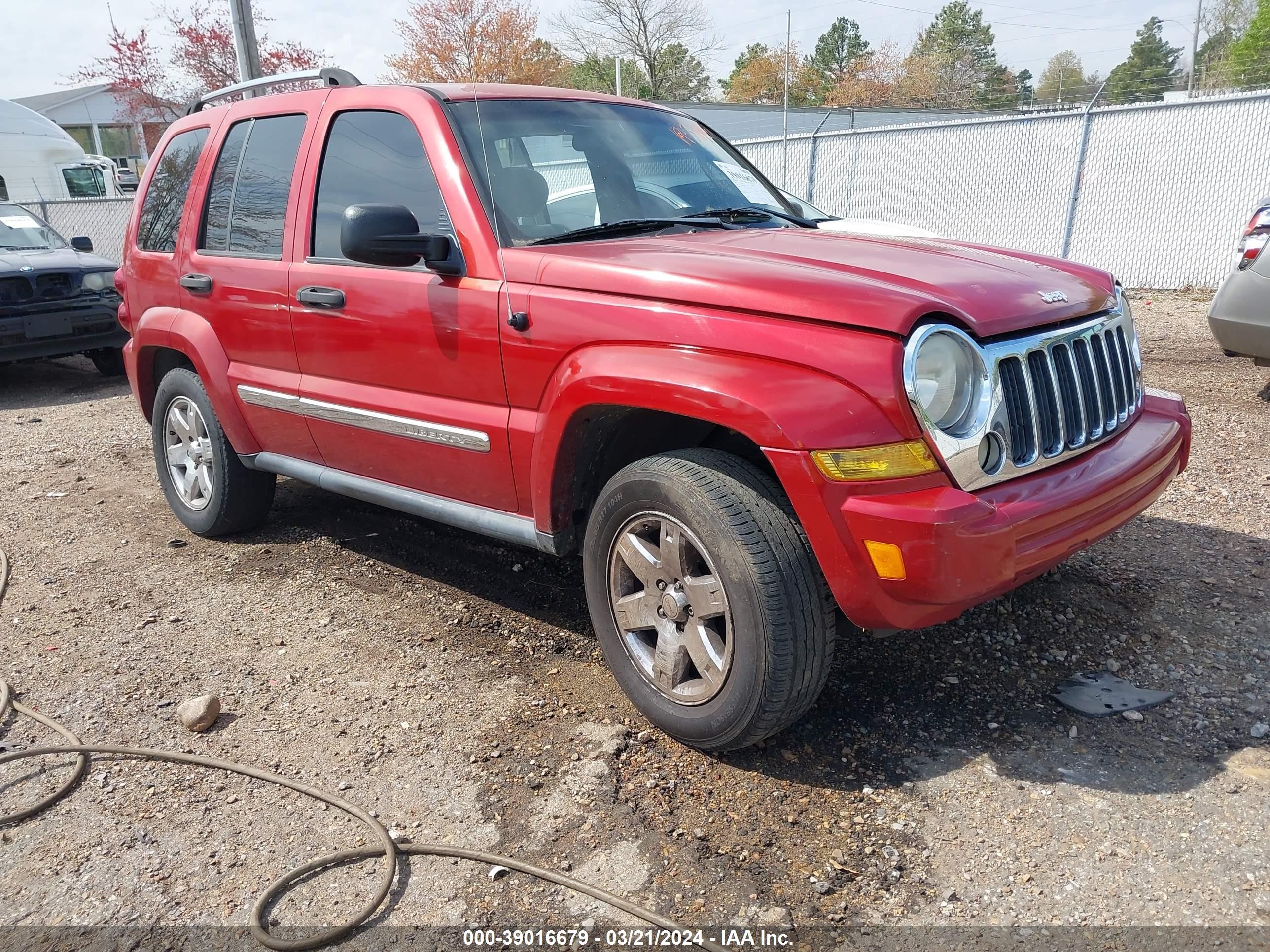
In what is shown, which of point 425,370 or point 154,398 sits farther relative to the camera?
point 154,398

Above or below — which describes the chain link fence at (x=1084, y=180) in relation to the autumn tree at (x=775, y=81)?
below

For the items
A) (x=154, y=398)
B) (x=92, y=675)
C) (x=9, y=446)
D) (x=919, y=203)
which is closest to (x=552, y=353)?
(x=92, y=675)

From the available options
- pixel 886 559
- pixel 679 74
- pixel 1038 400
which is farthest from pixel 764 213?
pixel 679 74

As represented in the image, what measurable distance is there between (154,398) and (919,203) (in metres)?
11.7

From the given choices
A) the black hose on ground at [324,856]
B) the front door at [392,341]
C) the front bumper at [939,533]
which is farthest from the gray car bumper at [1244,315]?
the black hose on ground at [324,856]

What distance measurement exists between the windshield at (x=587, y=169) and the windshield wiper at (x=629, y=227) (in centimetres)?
1

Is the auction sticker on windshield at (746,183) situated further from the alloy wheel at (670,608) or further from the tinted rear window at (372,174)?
the alloy wheel at (670,608)

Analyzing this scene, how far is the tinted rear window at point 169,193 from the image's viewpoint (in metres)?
4.57

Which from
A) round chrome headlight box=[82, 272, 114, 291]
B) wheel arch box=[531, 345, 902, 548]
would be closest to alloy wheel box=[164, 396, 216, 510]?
wheel arch box=[531, 345, 902, 548]

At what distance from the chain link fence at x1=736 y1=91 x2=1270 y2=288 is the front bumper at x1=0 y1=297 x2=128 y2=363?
10.4 m

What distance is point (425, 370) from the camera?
3.34 metres

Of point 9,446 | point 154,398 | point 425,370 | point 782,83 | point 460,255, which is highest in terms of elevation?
point 782,83

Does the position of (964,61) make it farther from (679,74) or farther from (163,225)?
(163,225)

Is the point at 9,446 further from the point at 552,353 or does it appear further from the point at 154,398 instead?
the point at 552,353
